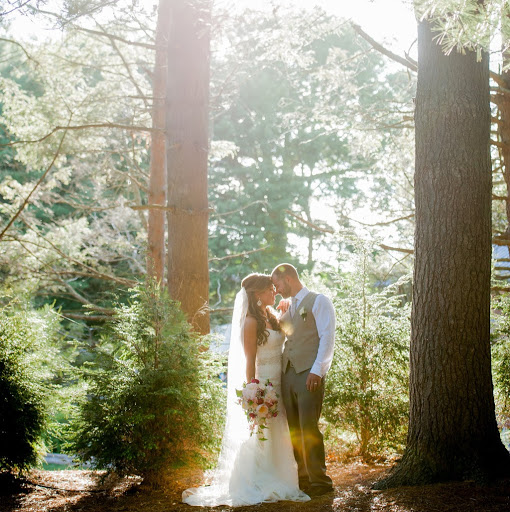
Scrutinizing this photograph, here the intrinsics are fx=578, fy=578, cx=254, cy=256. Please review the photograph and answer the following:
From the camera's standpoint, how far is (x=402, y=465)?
4629mm

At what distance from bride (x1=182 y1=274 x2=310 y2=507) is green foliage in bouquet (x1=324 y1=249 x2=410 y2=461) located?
147 centimetres

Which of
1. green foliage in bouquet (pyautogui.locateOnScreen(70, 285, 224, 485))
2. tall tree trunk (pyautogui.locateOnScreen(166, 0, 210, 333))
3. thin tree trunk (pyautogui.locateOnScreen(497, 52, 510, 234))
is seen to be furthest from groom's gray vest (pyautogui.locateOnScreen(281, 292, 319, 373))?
thin tree trunk (pyautogui.locateOnScreen(497, 52, 510, 234))

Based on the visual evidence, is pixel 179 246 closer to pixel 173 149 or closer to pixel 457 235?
pixel 173 149

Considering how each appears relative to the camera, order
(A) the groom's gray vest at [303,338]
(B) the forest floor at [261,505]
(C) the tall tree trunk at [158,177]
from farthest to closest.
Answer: (C) the tall tree trunk at [158,177], (A) the groom's gray vest at [303,338], (B) the forest floor at [261,505]

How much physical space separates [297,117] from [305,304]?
15.0 ft

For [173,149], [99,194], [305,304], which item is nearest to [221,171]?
[99,194]

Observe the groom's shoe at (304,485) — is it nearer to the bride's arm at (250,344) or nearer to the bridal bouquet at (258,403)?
the bridal bouquet at (258,403)

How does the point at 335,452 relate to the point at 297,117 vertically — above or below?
below

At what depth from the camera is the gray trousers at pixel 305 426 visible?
16.4ft

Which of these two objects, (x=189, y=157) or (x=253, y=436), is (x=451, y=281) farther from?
(x=189, y=157)

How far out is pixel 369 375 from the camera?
6684 millimetres

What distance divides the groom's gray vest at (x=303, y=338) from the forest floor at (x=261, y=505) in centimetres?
113

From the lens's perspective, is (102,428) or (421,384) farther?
(102,428)

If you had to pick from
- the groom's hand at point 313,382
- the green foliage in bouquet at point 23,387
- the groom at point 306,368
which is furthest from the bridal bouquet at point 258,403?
the green foliage in bouquet at point 23,387
